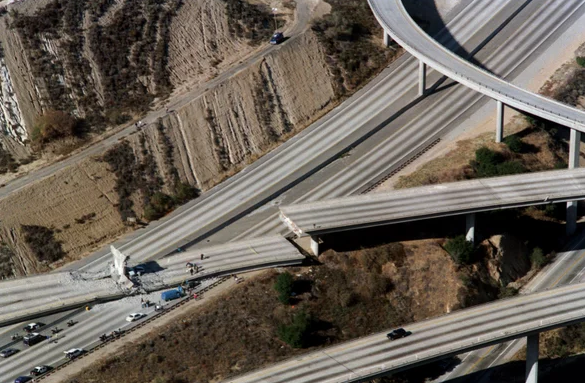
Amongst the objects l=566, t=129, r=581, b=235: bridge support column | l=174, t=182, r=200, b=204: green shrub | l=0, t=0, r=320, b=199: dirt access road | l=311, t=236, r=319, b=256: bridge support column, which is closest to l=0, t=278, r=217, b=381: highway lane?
l=311, t=236, r=319, b=256: bridge support column

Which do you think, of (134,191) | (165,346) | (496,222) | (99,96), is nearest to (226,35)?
(99,96)

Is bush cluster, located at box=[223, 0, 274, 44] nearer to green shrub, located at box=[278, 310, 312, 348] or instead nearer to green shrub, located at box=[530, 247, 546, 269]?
green shrub, located at box=[530, 247, 546, 269]

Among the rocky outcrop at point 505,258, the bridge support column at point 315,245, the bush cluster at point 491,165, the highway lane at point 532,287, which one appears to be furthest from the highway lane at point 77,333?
the bush cluster at point 491,165

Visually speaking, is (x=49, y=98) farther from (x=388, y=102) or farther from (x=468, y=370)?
(x=468, y=370)

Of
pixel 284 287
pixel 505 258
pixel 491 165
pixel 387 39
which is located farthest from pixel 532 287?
pixel 387 39

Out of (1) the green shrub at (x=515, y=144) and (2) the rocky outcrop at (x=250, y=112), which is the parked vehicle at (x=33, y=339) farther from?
(1) the green shrub at (x=515, y=144)

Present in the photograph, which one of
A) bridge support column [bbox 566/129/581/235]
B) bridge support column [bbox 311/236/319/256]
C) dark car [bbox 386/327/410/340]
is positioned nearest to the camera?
dark car [bbox 386/327/410/340]

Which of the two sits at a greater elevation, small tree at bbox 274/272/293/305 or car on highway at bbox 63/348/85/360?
car on highway at bbox 63/348/85/360
